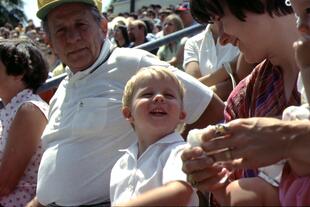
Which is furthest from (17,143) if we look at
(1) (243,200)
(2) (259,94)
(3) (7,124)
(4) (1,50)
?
(1) (243,200)

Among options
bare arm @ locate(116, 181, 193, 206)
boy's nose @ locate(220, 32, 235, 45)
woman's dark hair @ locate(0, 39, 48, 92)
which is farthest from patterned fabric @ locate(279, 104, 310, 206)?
woman's dark hair @ locate(0, 39, 48, 92)

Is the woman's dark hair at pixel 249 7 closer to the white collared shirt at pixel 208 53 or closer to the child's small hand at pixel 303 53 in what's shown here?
the child's small hand at pixel 303 53

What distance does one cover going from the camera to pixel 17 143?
10.4 ft

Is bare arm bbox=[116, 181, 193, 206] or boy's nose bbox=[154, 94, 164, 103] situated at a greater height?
boy's nose bbox=[154, 94, 164, 103]

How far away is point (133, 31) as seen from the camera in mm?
7473

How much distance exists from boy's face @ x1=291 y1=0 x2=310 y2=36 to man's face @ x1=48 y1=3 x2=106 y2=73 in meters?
1.32

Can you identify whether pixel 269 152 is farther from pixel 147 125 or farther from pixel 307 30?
pixel 147 125

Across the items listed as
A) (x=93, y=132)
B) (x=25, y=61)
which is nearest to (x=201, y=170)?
(x=93, y=132)

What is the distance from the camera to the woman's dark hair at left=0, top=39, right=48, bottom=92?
3.51m

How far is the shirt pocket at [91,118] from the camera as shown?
2.69 meters

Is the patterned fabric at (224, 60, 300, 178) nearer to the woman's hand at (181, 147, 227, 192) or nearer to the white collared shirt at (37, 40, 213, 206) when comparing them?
the woman's hand at (181, 147, 227, 192)

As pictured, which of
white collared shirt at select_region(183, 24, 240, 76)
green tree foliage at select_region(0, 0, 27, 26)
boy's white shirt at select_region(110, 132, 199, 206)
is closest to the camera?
boy's white shirt at select_region(110, 132, 199, 206)

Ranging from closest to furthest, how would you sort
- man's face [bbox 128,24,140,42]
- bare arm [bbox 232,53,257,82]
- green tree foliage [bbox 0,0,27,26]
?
bare arm [bbox 232,53,257,82] < man's face [bbox 128,24,140,42] < green tree foliage [bbox 0,0,27,26]

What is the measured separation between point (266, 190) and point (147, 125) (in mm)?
669
